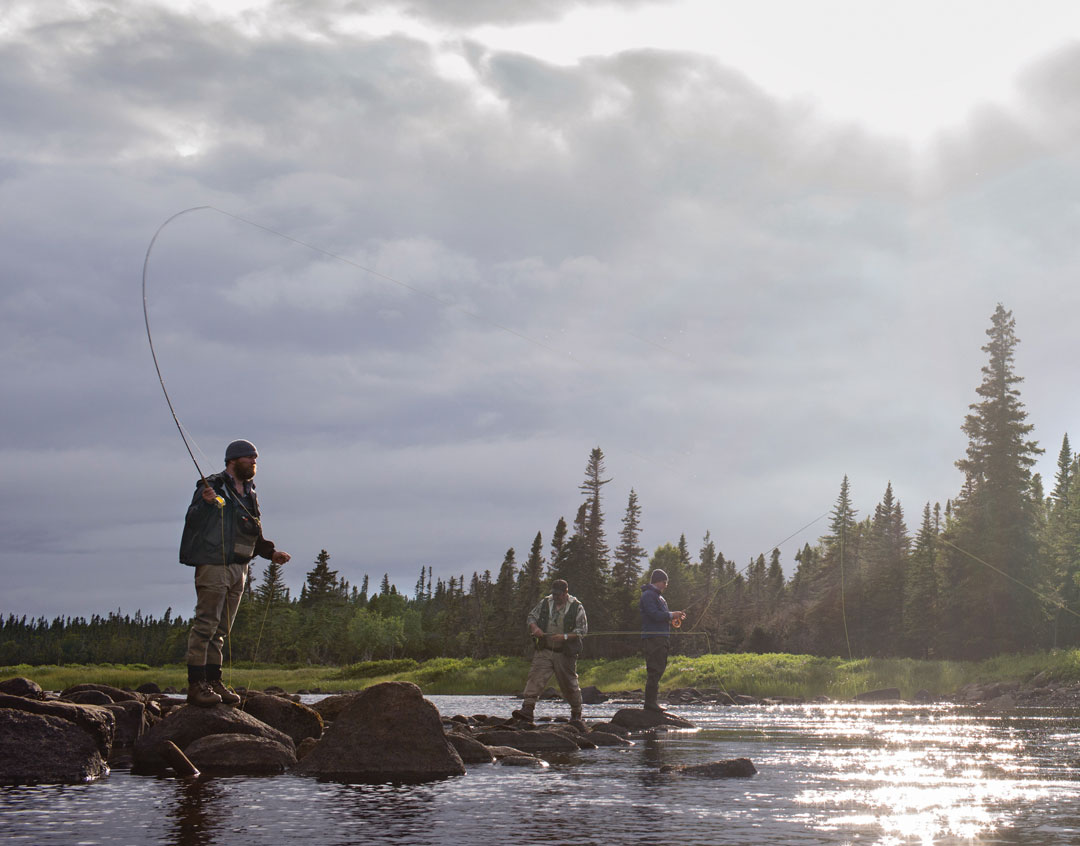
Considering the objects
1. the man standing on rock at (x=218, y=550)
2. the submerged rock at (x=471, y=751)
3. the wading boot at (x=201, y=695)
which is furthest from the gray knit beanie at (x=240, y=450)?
the submerged rock at (x=471, y=751)

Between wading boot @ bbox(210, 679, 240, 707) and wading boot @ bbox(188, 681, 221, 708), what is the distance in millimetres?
141

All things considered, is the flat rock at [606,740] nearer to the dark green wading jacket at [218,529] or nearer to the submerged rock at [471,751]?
the submerged rock at [471,751]

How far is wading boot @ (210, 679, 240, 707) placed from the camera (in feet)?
33.3

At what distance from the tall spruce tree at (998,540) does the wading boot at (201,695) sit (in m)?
47.4

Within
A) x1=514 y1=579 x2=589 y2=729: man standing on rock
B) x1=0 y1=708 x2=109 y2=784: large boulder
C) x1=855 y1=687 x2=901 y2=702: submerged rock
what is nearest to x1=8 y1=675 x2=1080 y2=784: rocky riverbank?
x1=0 y1=708 x2=109 y2=784: large boulder

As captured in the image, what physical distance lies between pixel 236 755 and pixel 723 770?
4.88 m

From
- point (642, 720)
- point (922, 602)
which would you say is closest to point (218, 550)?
point (642, 720)

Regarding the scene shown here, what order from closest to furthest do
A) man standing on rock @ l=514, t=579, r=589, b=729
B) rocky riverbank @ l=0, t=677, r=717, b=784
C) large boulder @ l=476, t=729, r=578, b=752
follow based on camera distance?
rocky riverbank @ l=0, t=677, r=717, b=784, large boulder @ l=476, t=729, r=578, b=752, man standing on rock @ l=514, t=579, r=589, b=729

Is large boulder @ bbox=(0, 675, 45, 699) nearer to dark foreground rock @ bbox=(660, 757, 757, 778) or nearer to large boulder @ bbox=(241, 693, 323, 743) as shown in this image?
large boulder @ bbox=(241, 693, 323, 743)

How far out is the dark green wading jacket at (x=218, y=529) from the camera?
9461 mm

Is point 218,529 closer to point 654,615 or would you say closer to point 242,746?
point 242,746

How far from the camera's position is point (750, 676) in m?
42.0

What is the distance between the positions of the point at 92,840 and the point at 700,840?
3.61 metres

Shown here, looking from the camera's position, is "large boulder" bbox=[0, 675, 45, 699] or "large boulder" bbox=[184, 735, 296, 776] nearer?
"large boulder" bbox=[184, 735, 296, 776]
